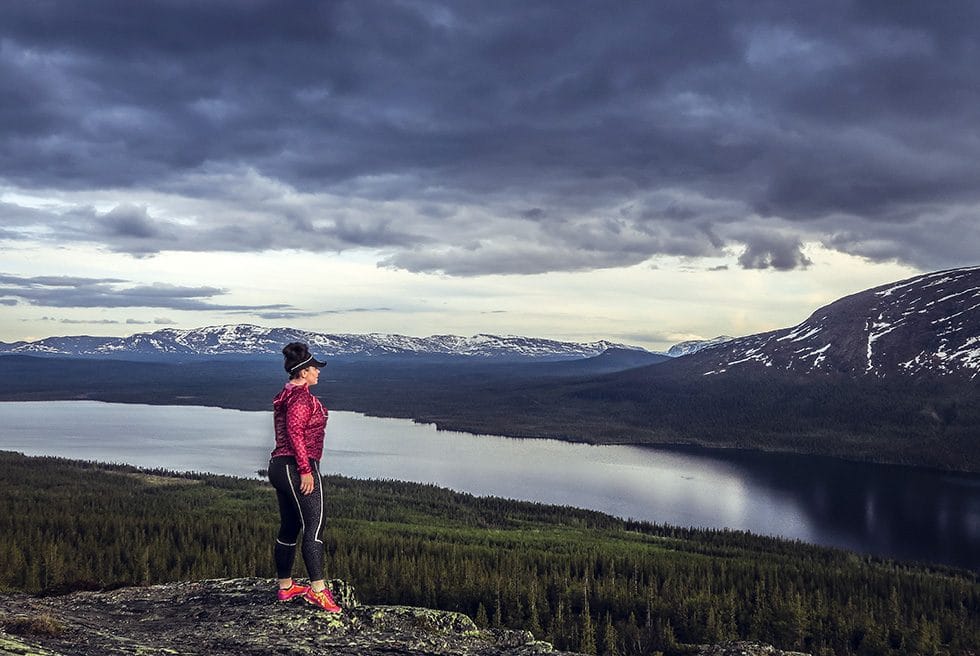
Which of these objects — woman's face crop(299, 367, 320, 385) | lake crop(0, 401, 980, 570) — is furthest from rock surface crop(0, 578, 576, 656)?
lake crop(0, 401, 980, 570)

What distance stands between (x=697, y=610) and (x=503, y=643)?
55.2m

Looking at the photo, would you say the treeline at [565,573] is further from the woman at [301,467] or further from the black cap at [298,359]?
the black cap at [298,359]

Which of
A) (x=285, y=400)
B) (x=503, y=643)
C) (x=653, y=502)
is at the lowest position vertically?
(x=653, y=502)

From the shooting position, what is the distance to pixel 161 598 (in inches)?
706

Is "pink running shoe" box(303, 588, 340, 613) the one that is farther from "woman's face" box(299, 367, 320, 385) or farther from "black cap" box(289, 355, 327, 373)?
"black cap" box(289, 355, 327, 373)

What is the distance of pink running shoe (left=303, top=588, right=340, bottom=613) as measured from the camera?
627 inches

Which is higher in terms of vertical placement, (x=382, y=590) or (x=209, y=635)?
(x=209, y=635)

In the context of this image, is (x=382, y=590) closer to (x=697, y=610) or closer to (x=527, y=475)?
(x=697, y=610)

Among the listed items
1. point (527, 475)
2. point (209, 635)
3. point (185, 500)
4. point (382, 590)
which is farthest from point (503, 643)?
point (527, 475)

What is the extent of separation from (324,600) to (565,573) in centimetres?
6280

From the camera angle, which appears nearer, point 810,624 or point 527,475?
point 810,624

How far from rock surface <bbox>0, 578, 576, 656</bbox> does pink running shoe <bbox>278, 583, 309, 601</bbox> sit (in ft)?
0.53

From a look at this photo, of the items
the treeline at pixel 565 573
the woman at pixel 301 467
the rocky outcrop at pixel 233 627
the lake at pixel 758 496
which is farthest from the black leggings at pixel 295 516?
the lake at pixel 758 496

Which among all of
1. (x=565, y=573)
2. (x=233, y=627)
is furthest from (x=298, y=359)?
(x=565, y=573)
